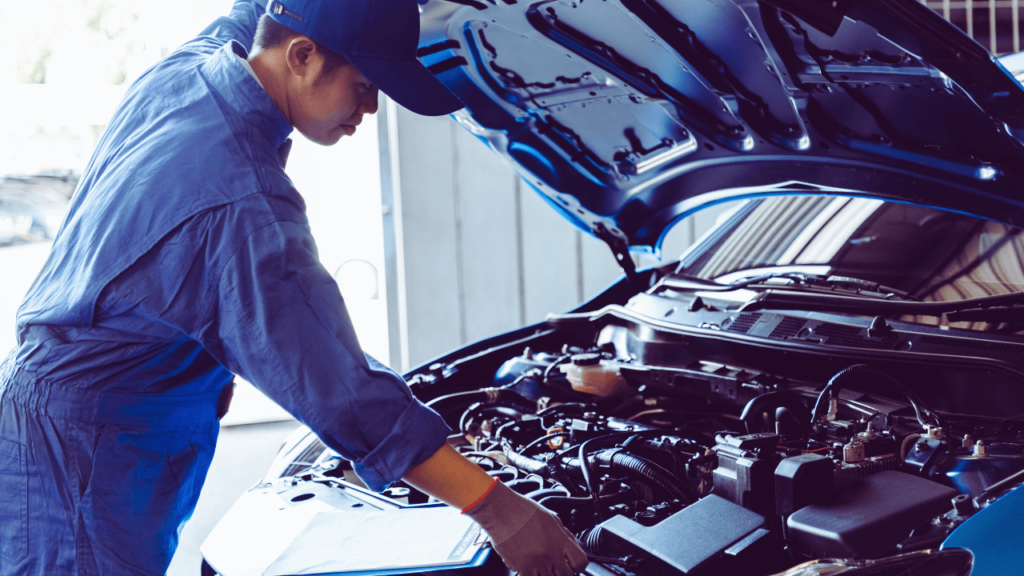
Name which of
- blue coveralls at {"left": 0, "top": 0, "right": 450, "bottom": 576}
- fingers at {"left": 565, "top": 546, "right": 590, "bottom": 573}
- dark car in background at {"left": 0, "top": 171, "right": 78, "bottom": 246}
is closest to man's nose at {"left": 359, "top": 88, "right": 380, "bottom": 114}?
blue coveralls at {"left": 0, "top": 0, "right": 450, "bottom": 576}

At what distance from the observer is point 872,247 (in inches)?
78.7

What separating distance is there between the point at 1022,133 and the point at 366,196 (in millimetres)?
4084

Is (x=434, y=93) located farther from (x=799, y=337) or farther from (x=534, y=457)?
(x=799, y=337)

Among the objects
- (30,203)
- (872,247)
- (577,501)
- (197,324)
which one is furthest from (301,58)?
(30,203)

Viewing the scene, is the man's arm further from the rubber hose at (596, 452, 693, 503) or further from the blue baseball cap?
the rubber hose at (596, 452, 693, 503)

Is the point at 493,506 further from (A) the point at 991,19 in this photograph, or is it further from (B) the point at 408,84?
(A) the point at 991,19

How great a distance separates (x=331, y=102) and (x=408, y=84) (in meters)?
0.12

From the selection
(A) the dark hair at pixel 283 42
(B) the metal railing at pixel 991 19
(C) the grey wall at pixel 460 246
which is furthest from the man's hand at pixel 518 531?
(B) the metal railing at pixel 991 19

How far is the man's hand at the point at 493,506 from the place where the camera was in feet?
3.64

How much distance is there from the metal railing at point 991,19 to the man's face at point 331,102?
588 centimetres

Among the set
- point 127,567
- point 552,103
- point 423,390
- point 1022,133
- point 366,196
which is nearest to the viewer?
point 127,567

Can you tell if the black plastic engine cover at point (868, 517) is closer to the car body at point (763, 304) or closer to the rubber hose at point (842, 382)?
the car body at point (763, 304)

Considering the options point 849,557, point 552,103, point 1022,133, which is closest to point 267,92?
point 552,103

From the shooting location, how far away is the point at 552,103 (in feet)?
6.63
